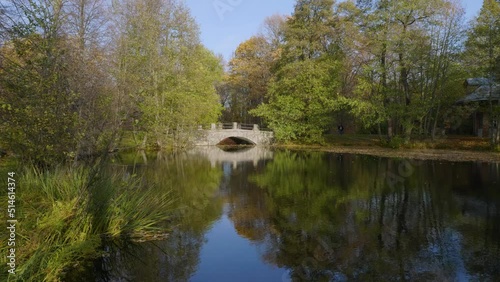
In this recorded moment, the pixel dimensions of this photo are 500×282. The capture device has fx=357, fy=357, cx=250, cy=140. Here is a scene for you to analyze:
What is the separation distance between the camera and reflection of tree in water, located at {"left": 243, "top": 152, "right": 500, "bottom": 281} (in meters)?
6.07

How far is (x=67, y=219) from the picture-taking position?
598 centimetres

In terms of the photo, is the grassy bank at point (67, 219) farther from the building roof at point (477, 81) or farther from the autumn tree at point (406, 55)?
the building roof at point (477, 81)

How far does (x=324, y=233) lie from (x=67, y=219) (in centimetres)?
516

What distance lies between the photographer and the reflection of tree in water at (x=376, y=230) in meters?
6.07

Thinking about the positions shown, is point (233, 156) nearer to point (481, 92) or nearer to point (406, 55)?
point (406, 55)

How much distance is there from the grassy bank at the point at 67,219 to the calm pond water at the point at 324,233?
1.45 ft

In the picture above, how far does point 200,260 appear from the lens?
6.73 m

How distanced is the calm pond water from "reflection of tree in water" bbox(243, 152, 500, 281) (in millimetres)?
23

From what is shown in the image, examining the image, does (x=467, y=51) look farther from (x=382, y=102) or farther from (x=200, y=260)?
(x=200, y=260)

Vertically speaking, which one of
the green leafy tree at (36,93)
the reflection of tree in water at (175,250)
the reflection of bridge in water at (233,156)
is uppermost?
the green leafy tree at (36,93)

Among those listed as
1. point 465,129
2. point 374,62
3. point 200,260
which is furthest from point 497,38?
point 200,260

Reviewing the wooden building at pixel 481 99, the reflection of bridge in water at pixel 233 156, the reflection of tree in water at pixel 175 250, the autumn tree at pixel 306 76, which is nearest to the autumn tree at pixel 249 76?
the autumn tree at pixel 306 76

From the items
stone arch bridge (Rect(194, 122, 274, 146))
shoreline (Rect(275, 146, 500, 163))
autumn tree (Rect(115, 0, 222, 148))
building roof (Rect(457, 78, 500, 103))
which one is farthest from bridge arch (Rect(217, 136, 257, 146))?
building roof (Rect(457, 78, 500, 103))

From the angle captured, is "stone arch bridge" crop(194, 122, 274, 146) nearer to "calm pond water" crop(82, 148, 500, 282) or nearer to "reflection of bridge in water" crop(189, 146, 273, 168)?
"reflection of bridge in water" crop(189, 146, 273, 168)
